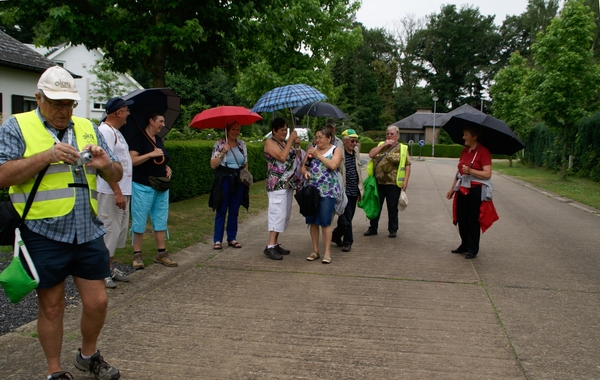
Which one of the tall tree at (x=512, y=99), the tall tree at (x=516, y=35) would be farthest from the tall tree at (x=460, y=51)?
the tall tree at (x=512, y=99)

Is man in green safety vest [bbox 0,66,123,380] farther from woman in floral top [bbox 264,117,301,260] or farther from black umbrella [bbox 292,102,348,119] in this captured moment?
black umbrella [bbox 292,102,348,119]

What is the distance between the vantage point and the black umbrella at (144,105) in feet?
19.0

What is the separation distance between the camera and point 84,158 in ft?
9.49

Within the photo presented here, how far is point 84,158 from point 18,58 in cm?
1639

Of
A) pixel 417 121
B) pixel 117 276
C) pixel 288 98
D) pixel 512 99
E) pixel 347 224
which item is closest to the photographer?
pixel 117 276

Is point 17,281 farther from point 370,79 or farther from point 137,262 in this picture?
point 370,79

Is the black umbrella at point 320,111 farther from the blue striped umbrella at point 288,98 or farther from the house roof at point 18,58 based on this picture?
the house roof at point 18,58

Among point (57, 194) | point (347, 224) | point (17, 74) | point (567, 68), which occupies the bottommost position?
point (347, 224)

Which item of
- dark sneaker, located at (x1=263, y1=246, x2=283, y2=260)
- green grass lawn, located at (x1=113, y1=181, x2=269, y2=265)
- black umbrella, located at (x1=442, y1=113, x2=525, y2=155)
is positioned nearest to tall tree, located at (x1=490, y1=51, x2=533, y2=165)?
green grass lawn, located at (x1=113, y1=181, x2=269, y2=265)

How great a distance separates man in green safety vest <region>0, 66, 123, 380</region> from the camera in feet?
9.46

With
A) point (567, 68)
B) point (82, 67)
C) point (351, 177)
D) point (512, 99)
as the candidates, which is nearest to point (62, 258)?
point (351, 177)

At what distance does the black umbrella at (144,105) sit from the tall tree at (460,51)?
7378cm

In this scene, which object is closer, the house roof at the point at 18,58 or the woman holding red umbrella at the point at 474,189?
the woman holding red umbrella at the point at 474,189

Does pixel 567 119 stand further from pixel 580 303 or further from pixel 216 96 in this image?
pixel 216 96
